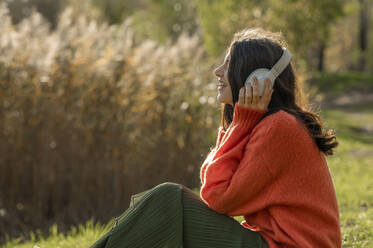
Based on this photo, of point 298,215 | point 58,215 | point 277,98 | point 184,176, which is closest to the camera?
point 298,215

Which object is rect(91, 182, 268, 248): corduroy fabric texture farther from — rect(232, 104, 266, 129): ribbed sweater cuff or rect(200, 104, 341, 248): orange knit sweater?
rect(232, 104, 266, 129): ribbed sweater cuff

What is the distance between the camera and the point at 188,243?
240 centimetres

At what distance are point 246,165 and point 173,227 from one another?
44 cm

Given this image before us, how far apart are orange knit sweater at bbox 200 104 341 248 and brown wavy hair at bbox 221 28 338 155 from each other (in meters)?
0.08

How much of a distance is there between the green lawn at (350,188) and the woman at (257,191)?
0.37m

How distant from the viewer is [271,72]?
2.45 meters

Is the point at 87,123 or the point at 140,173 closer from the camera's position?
the point at 87,123

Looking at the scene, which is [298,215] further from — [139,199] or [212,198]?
[139,199]

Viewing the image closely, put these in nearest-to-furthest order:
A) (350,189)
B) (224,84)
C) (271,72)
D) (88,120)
Result: (271,72) → (224,84) → (88,120) → (350,189)

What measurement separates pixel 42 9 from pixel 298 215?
68.7 feet

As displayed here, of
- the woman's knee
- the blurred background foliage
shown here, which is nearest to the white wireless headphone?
the woman's knee

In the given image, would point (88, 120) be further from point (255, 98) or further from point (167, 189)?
point (255, 98)

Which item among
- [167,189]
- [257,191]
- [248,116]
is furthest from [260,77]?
[167,189]

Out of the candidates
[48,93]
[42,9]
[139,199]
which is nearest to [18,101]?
[48,93]
